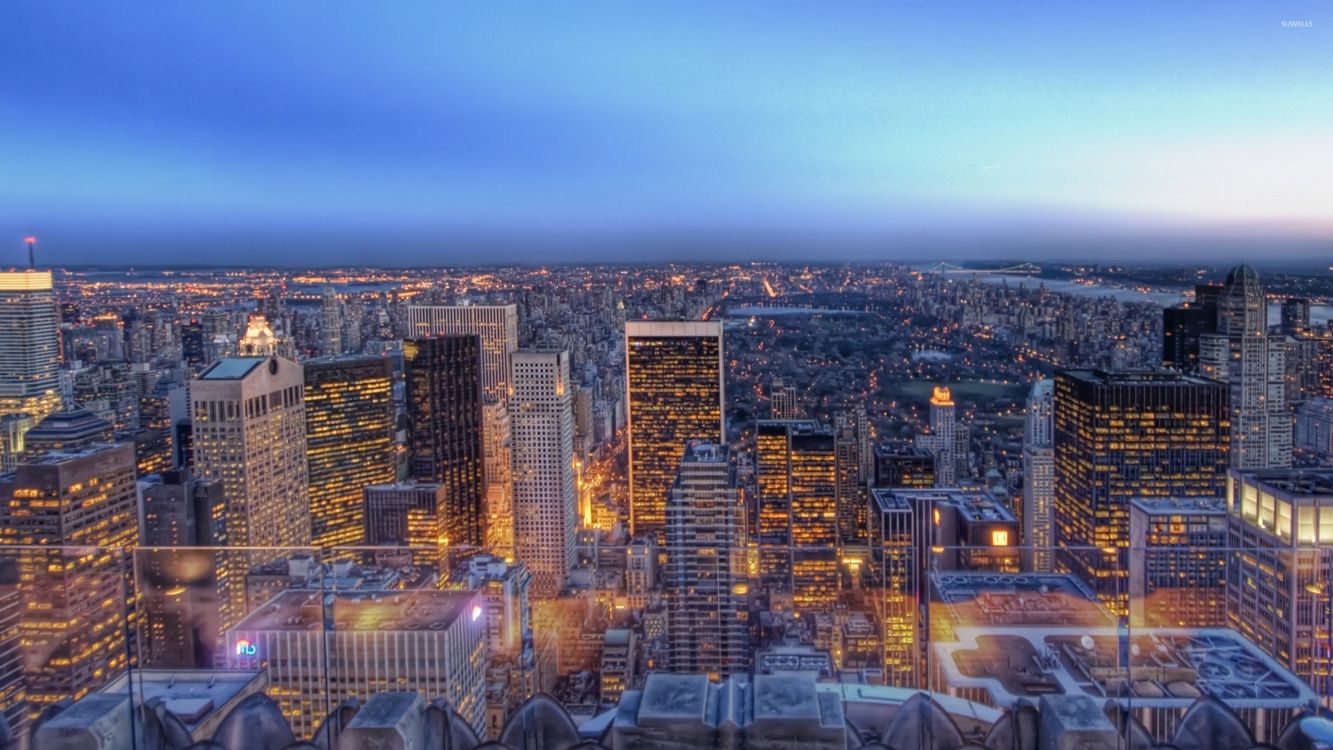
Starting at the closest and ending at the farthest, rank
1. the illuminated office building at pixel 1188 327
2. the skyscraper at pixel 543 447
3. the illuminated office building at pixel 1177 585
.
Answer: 1. the illuminated office building at pixel 1177 585
2. the illuminated office building at pixel 1188 327
3. the skyscraper at pixel 543 447

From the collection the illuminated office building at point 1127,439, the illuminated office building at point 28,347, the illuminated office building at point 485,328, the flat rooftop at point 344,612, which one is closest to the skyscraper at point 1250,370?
the illuminated office building at point 1127,439

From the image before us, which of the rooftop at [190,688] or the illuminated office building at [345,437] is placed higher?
the rooftop at [190,688]

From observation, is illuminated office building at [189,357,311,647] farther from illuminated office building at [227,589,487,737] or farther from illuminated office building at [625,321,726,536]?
illuminated office building at [227,589,487,737]

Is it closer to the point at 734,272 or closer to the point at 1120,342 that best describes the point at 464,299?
the point at 734,272

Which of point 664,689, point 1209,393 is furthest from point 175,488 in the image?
point 1209,393

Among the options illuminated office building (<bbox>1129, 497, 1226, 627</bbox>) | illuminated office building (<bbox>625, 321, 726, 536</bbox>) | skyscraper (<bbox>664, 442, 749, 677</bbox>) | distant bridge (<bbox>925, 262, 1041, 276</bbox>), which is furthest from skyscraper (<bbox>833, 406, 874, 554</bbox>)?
illuminated office building (<bbox>1129, 497, 1226, 627</bbox>)

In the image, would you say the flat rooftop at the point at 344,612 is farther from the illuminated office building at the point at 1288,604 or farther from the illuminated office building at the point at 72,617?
the illuminated office building at the point at 1288,604
